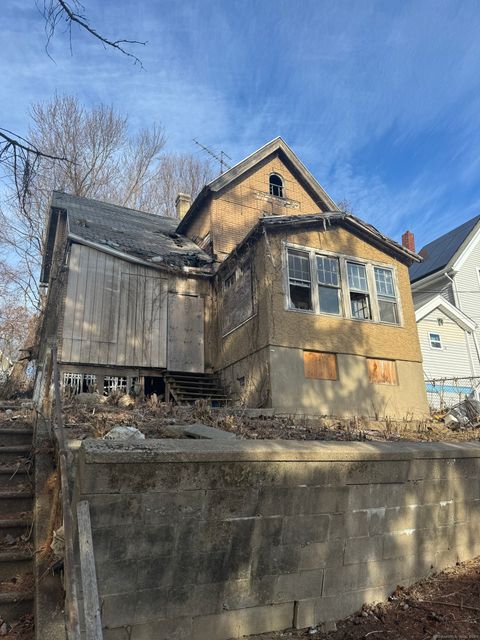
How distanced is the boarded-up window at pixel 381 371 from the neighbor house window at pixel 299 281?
2209 mm

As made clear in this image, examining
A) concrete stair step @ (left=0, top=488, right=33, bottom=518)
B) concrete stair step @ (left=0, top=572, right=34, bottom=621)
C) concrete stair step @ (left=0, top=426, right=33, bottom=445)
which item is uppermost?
concrete stair step @ (left=0, top=426, right=33, bottom=445)

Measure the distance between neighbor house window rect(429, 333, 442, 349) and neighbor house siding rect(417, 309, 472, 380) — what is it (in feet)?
0.35

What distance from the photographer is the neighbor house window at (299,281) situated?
1129cm

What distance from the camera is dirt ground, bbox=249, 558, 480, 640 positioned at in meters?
3.61

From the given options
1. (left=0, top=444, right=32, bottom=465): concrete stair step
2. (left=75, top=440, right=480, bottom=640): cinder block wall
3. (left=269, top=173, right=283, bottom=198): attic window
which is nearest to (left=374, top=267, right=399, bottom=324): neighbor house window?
(left=269, top=173, right=283, bottom=198): attic window

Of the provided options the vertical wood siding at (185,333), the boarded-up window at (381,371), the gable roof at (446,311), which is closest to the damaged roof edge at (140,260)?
the vertical wood siding at (185,333)

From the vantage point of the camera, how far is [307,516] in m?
3.82

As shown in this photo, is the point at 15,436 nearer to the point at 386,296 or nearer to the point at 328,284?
the point at 328,284

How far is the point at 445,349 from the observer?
1867cm

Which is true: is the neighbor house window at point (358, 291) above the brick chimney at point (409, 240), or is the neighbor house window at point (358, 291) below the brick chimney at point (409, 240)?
below

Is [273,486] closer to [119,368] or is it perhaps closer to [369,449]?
[369,449]

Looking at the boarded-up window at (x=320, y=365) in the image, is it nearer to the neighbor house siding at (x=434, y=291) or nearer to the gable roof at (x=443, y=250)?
the neighbor house siding at (x=434, y=291)

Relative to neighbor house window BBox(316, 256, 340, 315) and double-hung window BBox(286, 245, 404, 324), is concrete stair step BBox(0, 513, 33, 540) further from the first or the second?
neighbor house window BBox(316, 256, 340, 315)


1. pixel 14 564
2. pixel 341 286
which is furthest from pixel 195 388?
pixel 14 564
